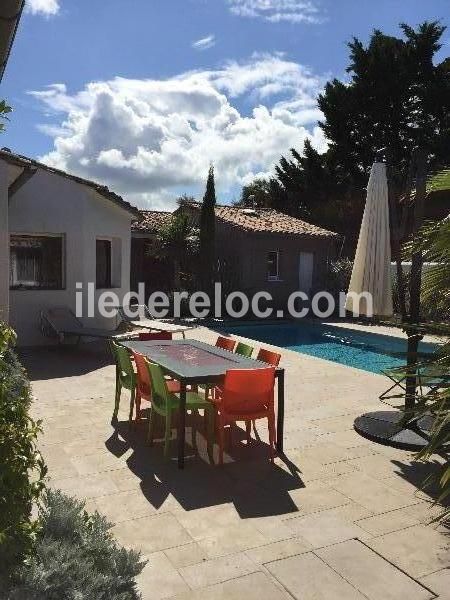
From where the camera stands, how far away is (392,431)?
699cm

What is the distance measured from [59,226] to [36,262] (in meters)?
1.20

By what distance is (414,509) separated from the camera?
5.05 metres

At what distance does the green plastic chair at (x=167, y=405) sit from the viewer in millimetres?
6199

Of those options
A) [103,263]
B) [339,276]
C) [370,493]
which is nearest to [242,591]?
[370,493]

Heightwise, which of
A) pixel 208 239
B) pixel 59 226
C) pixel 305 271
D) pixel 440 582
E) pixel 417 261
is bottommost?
pixel 440 582

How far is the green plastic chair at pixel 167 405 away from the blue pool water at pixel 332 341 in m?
8.52

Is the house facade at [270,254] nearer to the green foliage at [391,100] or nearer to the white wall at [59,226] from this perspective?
the white wall at [59,226]

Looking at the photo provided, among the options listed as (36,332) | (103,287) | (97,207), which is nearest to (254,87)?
(97,207)

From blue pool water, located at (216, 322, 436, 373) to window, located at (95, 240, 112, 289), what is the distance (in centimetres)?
500

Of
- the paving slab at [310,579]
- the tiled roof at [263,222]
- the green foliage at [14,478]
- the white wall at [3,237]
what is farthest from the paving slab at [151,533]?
the tiled roof at [263,222]

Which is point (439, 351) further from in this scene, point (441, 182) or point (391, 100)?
point (391, 100)

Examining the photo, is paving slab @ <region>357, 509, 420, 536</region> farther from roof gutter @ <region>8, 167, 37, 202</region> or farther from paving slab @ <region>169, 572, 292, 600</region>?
roof gutter @ <region>8, 167, 37, 202</region>

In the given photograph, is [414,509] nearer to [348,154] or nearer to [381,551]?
[381,551]

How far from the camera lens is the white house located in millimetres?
13523
